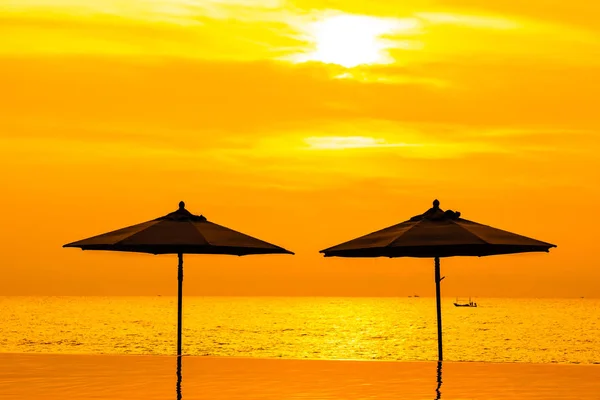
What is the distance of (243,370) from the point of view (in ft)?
56.3

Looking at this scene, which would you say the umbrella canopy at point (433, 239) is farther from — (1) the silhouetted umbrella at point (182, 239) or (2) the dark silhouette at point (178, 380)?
(2) the dark silhouette at point (178, 380)

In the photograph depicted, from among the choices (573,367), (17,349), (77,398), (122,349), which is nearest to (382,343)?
(122,349)

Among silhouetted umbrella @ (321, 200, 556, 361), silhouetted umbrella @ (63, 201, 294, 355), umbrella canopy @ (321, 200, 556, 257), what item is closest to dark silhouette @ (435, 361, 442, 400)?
silhouetted umbrella @ (321, 200, 556, 361)

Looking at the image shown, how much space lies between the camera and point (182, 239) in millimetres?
17109

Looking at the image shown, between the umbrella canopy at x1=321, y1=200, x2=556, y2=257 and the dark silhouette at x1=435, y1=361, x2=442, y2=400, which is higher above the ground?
the umbrella canopy at x1=321, y1=200, x2=556, y2=257

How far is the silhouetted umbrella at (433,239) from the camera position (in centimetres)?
1644

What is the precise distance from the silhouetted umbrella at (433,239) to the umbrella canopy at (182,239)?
152 cm

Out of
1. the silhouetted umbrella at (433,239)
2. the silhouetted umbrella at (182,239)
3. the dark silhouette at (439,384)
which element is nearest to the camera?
the dark silhouette at (439,384)

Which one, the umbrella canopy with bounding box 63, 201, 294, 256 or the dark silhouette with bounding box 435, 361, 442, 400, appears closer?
the dark silhouette with bounding box 435, 361, 442, 400

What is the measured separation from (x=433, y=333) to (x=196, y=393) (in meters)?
86.5

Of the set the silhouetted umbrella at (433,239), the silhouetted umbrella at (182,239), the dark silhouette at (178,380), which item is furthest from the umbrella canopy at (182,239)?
the dark silhouette at (178,380)

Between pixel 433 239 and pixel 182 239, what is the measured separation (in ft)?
14.5

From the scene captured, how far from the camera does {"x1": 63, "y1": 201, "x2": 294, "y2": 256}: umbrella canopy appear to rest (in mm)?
17047

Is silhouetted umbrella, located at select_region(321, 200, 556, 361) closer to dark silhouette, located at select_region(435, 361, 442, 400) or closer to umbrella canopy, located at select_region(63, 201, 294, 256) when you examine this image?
dark silhouette, located at select_region(435, 361, 442, 400)
